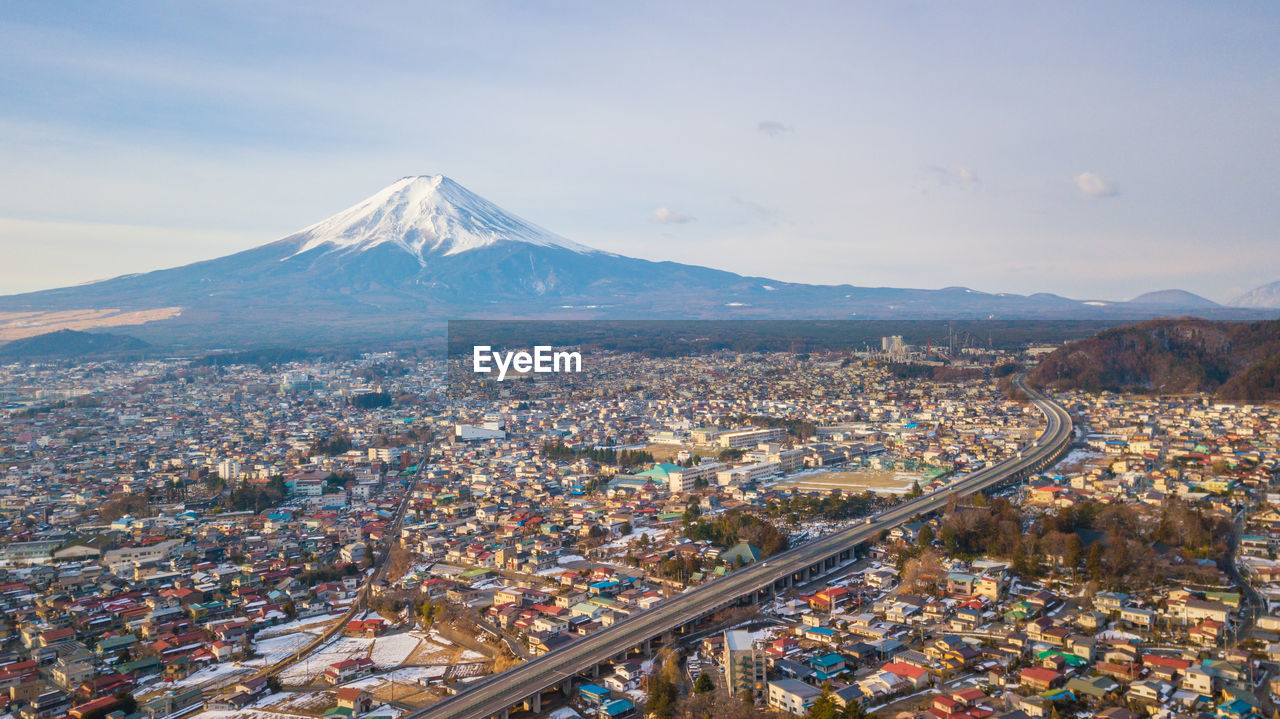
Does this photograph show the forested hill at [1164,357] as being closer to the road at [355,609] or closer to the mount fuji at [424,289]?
the road at [355,609]

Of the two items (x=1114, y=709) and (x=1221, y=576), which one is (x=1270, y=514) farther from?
(x=1114, y=709)

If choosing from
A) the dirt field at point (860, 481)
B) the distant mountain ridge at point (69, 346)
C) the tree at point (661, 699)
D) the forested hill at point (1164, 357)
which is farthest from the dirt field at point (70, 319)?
the tree at point (661, 699)

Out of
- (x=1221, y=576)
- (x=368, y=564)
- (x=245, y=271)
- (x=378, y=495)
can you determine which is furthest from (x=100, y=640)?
(x=245, y=271)

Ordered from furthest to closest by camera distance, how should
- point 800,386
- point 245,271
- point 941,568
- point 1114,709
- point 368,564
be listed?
point 245,271, point 800,386, point 368,564, point 941,568, point 1114,709

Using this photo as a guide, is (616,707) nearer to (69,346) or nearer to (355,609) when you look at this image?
(355,609)

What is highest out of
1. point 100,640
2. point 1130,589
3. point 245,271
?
point 245,271

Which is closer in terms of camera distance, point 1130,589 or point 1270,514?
point 1130,589
